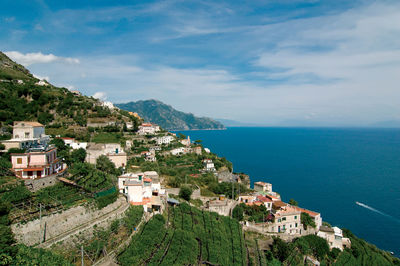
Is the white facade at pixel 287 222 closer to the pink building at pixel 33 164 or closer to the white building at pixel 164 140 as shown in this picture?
the pink building at pixel 33 164

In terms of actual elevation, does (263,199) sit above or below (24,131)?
below

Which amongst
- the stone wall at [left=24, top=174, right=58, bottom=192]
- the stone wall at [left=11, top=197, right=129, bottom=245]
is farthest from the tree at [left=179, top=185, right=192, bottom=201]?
the stone wall at [left=24, top=174, right=58, bottom=192]

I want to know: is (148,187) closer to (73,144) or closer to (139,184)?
(139,184)

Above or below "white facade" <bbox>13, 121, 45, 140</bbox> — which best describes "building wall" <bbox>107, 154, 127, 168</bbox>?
below

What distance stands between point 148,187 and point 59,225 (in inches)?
391

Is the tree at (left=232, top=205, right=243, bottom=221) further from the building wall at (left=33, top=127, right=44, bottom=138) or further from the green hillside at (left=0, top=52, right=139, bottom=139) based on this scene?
the green hillside at (left=0, top=52, right=139, bottom=139)

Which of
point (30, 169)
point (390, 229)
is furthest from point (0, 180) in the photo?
point (390, 229)

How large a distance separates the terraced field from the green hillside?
85.1 feet

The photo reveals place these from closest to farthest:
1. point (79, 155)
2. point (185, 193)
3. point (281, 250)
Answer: point (281, 250) → point (185, 193) → point (79, 155)

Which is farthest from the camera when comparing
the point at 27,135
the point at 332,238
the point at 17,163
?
the point at 332,238

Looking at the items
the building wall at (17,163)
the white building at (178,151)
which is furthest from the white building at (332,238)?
the white building at (178,151)

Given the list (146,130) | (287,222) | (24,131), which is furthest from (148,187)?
(146,130)

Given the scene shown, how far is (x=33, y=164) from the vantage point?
65.4ft

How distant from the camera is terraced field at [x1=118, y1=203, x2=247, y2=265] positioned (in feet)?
54.4
